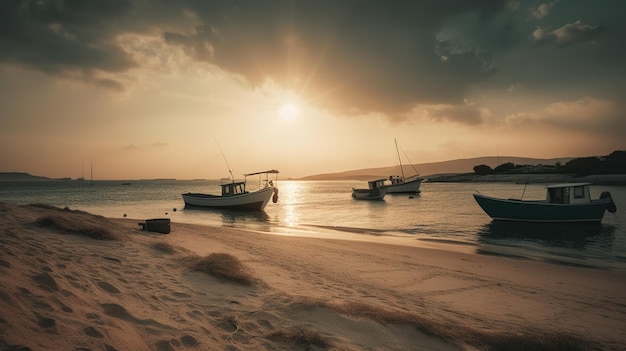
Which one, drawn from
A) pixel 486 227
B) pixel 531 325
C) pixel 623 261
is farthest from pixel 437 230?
pixel 531 325

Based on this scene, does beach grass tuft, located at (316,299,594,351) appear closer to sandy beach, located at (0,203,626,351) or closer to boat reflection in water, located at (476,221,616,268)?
sandy beach, located at (0,203,626,351)

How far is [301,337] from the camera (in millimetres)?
4656

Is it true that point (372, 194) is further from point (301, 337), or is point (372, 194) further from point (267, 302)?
point (301, 337)

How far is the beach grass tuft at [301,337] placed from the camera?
4586 millimetres

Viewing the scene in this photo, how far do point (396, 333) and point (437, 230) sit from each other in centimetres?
2021

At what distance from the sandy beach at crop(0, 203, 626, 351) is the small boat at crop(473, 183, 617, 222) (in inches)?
686

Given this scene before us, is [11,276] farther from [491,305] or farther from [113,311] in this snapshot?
[491,305]

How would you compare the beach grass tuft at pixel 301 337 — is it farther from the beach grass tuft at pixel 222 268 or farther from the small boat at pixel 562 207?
the small boat at pixel 562 207

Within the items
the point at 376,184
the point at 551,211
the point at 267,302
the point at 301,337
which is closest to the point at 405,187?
the point at 376,184

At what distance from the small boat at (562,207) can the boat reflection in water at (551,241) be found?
55 cm

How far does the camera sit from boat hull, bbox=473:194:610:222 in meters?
26.1

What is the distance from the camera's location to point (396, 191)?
7206 cm

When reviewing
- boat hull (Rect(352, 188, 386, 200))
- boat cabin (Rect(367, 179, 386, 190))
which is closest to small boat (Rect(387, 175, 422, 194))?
boat cabin (Rect(367, 179, 386, 190))

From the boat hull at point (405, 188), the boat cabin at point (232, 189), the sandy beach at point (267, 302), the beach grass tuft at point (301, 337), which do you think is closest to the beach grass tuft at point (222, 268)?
the sandy beach at point (267, 302)
